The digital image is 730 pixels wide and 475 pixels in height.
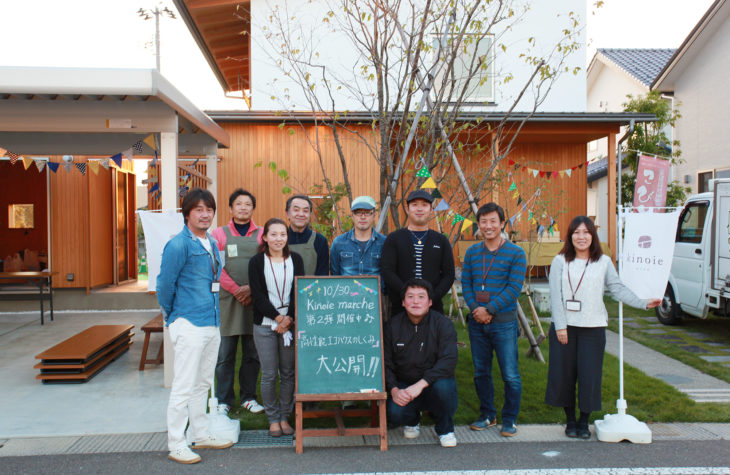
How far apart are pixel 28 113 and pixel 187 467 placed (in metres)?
4.17

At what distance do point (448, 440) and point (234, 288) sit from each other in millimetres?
2082

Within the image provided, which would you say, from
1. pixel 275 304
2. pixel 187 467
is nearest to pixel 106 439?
pixel 187 467

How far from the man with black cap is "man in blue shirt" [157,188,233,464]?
1.36m

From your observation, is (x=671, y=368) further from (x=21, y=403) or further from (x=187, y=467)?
(x=21, y=403)

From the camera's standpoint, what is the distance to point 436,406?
12.4 feet

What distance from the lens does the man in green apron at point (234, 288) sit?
14.2 feet

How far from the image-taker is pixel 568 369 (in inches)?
155

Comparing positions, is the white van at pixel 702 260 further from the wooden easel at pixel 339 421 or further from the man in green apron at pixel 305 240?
the man in green apron at pixel 305 240

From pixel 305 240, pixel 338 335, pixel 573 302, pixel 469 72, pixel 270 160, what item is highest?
pixel 469 72

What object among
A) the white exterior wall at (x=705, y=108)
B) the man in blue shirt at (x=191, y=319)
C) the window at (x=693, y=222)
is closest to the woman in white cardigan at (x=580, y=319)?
the man in blue shirt at (x=191, y=319)

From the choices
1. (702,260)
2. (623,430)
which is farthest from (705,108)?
(623,430)

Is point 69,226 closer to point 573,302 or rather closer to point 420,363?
point 420,363

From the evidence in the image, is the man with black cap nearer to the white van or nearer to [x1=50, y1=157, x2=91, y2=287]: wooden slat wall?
the white van

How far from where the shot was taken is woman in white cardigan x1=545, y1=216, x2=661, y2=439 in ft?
12.6
